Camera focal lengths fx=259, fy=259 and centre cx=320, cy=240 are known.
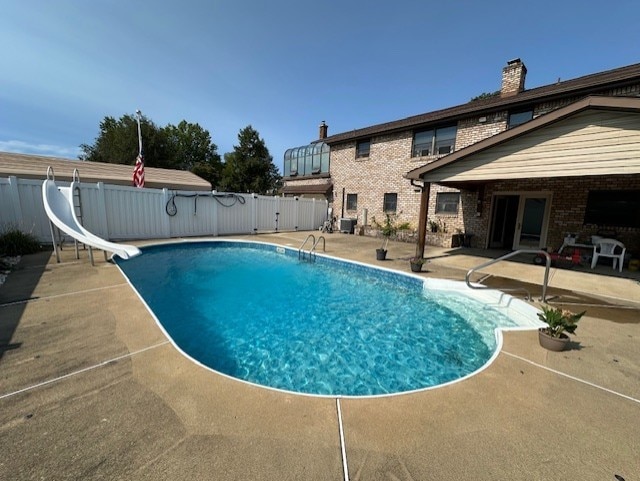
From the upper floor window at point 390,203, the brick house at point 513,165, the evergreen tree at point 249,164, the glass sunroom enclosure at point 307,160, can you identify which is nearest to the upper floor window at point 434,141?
the brick house at point 513,165

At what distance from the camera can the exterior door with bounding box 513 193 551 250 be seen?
31.3 feet

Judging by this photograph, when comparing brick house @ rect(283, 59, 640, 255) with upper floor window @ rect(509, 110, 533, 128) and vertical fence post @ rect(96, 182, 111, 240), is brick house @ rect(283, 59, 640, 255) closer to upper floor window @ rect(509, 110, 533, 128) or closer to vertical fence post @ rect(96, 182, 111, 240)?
upper floor window @ rect(509, 110, 533, 128)

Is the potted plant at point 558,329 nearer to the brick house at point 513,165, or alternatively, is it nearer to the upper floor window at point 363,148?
the brick house at point 513,165

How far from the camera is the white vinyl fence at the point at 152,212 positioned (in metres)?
8.43

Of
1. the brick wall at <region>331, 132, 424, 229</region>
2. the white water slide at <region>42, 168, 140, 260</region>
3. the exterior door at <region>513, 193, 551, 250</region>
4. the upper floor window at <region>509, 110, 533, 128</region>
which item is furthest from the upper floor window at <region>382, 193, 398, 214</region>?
the white water slide at <region>42, 168, 140, 260</region>

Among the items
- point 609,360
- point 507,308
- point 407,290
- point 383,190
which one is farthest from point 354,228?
point 609,360

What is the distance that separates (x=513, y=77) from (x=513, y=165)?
286 inches

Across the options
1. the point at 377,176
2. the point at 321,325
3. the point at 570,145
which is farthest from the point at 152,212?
the point at 570,145

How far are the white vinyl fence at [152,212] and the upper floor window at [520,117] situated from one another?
35.4 feet

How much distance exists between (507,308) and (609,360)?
1948 mm

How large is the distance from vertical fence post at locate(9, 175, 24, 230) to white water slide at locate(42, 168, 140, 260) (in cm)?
160

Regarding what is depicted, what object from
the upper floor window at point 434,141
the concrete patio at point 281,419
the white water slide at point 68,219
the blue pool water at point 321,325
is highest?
the upper floor window at point 434,141

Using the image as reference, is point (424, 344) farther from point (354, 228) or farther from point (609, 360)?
point (354, 228)

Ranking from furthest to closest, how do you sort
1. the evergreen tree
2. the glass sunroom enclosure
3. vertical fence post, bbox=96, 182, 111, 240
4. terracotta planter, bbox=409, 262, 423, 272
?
1. the evergreen tree
2. the glass sunroom enclosure
3. vertical fence post, bbox=96, 182, 111, 240
4. terracotta planter, bbox=409, 262, 423, 272
